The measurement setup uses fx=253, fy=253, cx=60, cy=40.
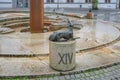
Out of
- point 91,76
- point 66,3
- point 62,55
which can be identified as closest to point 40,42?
point 62,55

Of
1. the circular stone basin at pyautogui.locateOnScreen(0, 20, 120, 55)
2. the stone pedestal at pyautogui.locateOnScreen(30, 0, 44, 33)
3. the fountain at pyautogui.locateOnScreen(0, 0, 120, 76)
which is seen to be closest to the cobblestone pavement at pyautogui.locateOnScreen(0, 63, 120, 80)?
the fountain at pyautogui.locateOnScreen(0, 0, 120, 76)

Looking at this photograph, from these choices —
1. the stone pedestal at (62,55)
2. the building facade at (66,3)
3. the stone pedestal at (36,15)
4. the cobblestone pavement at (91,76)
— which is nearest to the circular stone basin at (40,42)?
the stone pedestal at (62,55)

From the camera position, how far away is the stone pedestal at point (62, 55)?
6.91 m

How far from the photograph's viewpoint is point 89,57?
8.40 metres

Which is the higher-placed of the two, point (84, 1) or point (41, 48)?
point (84, 1)

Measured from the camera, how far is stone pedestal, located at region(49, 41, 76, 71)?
6.91 m

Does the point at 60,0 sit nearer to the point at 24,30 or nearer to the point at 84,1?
the point at 84,1

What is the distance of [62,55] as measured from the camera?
6930mm

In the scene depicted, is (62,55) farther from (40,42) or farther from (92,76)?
(40,42)

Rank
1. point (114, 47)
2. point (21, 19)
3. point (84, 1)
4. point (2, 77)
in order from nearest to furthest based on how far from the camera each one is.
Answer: point (2, 77)
point (114, 47)
point (21, 19)
point (84, 1)

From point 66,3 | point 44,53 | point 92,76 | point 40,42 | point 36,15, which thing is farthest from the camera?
point 66,3

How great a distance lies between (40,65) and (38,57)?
798mm

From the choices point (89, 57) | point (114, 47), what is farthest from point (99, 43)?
point (89, 57)

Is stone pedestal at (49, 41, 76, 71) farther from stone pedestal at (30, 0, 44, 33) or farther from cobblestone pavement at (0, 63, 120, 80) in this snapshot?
stone pedestal at (30, 0, 44, 33)
